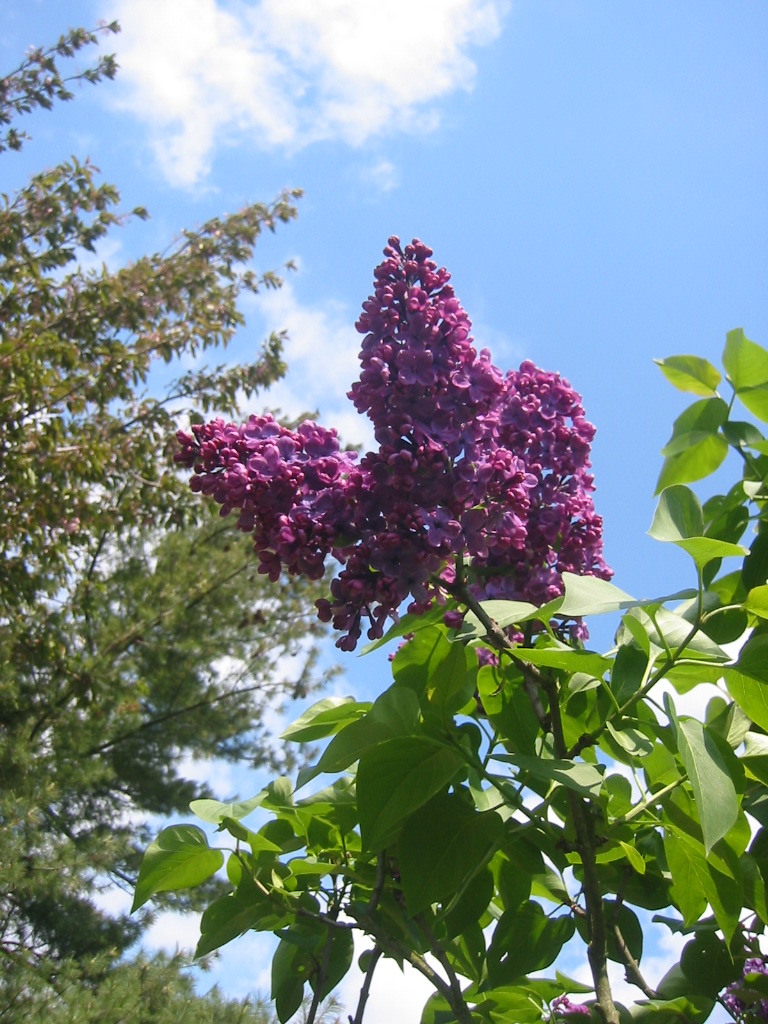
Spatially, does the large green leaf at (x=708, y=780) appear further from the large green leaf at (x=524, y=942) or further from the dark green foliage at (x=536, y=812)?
the large green leaf at (x=524, y=942)

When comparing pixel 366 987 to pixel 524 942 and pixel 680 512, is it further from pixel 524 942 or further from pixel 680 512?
pixel 680 512

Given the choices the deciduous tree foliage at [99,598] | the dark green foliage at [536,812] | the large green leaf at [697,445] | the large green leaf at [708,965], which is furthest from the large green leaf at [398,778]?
the deciduous tree foliage at [99,598]

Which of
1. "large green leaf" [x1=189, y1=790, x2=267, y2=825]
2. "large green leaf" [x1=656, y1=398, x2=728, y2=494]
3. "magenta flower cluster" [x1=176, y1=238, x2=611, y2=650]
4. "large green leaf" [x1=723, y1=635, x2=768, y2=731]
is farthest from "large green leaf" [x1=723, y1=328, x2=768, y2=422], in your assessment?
"large green leaf" [x1=189, y1=790, x2=267, y2=825]

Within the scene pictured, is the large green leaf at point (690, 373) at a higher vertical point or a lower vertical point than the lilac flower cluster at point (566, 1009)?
higher

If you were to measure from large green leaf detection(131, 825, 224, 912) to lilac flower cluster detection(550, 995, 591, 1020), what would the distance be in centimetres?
40

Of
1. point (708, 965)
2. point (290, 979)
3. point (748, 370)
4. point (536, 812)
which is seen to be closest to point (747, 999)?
point (708, 965)

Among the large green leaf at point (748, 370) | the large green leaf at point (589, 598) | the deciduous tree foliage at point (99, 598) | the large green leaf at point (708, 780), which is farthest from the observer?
the deciduous tree foliage at point (99, 598)

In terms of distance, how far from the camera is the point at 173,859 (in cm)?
96

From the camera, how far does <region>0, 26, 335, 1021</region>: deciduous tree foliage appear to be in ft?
18.2

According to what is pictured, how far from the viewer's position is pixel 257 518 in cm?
96

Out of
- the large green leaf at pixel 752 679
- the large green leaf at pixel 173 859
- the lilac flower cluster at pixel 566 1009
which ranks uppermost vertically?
the large green leaf at pixel 752 679

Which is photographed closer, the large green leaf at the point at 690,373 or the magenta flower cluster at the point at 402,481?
the magenta flower cluster at the point at 402,481

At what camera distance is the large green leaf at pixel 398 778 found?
85cm

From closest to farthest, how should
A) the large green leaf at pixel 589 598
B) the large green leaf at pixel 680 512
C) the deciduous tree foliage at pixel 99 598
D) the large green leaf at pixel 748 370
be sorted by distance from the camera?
1. the large green leaf at pixel 589 598
2. the large green leaf at pixel 680 512
3. the large green leaf at pixel 748 370
4. the deciduous tree foliage at pixel 99 598
